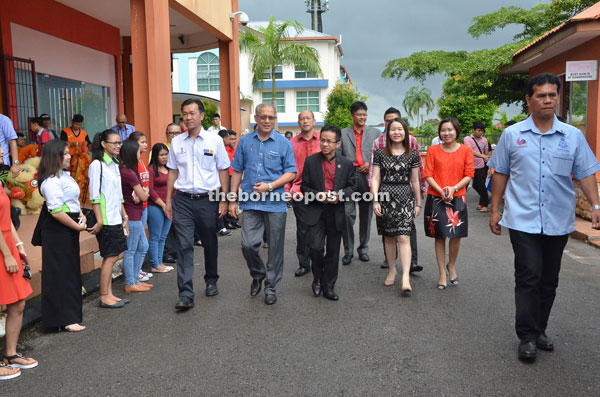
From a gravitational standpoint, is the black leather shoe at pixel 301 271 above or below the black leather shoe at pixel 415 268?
below

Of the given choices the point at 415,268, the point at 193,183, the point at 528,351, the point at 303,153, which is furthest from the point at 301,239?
the point at 528,351

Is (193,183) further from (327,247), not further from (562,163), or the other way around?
(562,163)

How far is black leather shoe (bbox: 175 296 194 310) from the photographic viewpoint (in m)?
5.27

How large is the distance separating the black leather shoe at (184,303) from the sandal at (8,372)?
1670 millimetres

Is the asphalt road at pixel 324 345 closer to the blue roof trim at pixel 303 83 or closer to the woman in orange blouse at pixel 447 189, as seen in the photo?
the woman in orange blouse at pixel 447 189

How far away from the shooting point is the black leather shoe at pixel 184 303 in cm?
527

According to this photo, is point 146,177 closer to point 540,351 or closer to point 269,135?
point 269,135

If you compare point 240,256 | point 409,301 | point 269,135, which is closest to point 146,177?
point 269,135

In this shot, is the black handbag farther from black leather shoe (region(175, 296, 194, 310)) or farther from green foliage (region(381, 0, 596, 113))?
green foliage (region(381, 0, 596, 113))

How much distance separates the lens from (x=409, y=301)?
18.1ft

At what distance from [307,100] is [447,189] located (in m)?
46.4

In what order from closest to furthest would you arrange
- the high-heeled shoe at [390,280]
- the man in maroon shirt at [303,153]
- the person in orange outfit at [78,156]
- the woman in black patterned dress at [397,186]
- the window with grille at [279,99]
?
the woman in black patterned dress at [397,186] → the high-heeled shoe at [390,280] → the man in maroon shirt at [303,153] → the person in orange outfit at [78,156] → the window with grille at [279,99]

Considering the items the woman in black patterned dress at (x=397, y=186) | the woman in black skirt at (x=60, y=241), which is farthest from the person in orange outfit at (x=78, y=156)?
the woman in black patterned dress at (x=397, y=186)

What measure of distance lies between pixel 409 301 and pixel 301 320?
1.27 meters
